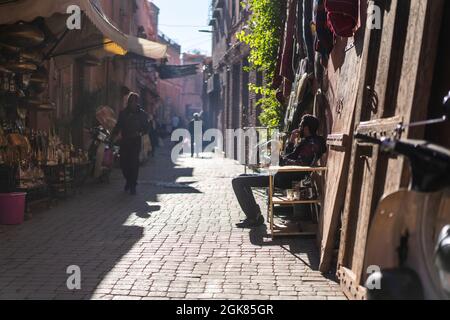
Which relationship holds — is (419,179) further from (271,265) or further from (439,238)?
(271,265)

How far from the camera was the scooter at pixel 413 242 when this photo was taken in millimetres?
2402

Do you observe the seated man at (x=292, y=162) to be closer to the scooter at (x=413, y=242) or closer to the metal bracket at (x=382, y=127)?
the metal bracket at (x=382, y=127)

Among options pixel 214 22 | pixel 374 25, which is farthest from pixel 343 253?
pixel 214 22

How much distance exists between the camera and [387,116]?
3789mm

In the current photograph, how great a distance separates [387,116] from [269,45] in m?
6.75

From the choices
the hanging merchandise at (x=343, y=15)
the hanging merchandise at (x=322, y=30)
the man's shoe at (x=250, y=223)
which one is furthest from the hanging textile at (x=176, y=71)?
the hanging merchandise at (x=343, y=15)

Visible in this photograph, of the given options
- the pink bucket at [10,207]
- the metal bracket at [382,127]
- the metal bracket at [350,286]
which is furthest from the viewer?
the pink bucket at [10,207]

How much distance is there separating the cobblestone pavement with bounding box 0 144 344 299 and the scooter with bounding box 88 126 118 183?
8.49ft

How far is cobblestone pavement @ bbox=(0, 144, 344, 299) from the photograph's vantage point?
435cm

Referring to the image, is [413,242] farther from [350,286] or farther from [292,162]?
[292,162]

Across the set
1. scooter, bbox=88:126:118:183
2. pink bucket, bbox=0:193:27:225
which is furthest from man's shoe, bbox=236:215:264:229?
scooter, bbox=88:126:118:183

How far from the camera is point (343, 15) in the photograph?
5.27 metres

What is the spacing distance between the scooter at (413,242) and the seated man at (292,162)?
3.51 m

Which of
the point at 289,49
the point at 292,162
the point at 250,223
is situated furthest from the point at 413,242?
the point at 289,49
